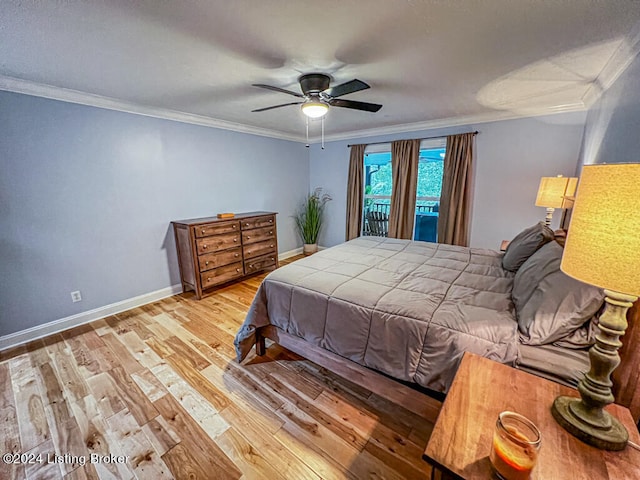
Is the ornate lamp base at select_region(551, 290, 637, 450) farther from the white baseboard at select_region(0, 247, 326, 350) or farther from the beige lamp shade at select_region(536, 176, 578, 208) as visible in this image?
the white baseboard at select_region(0, 247, 326, 350)

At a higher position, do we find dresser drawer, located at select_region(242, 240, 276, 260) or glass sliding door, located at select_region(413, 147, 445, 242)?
glass sliding door, located at select_region(413, 147, 445, 242)

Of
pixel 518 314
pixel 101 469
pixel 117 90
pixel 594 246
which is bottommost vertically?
pixel 101 469

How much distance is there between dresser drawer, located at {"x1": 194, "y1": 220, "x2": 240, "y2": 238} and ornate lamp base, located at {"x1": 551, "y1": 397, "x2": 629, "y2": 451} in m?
3.35

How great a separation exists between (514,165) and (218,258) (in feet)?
13.5

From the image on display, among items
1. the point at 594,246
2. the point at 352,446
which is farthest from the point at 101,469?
the point at 594,246

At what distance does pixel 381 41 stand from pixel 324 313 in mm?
1830

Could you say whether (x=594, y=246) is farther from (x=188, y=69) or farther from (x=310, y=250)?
(x=310, y=250)

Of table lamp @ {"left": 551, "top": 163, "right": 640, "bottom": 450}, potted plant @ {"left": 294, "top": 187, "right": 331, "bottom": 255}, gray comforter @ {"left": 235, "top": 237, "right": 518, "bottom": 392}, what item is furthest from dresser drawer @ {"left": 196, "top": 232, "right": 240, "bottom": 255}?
table lamp @ {"left": 551, "top": 163, "right": 640, "bottom": 450}

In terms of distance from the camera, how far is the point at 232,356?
7.25 feet

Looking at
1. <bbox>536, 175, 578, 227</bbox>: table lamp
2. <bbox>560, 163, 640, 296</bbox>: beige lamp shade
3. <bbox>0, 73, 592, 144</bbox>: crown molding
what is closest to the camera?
<bbox>560, 163, 640, 296</bbox>: beige lamp shade

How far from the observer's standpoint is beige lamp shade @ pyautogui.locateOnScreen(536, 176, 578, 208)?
8.25ft

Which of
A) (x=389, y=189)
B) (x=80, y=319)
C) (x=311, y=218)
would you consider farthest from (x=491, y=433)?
(x=311, y=218)

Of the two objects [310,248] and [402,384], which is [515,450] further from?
[310,248]

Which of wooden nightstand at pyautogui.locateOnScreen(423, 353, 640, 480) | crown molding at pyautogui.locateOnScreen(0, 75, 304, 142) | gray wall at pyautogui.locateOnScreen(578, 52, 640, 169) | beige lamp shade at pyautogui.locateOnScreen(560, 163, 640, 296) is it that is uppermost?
crown molding at pyautogui.locateOnScreen(0, 75, 304, 142)
